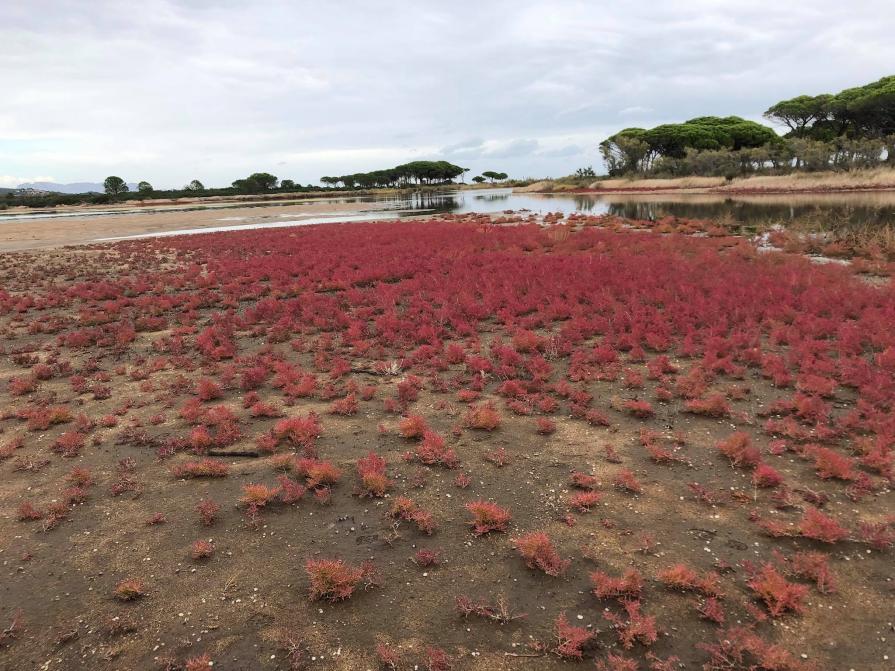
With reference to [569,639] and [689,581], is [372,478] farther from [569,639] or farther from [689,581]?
[689,581]

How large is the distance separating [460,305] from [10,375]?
10832 mm

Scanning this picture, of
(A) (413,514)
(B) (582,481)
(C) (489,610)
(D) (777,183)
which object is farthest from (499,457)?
(D) (777,183)

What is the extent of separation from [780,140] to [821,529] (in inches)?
4067

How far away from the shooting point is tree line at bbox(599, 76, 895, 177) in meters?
57.6

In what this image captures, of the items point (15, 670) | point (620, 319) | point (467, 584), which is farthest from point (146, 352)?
point (620, 319)

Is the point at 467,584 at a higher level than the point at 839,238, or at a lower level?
lower

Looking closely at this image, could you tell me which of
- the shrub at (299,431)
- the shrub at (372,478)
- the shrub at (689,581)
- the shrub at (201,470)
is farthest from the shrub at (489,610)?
the shrub at (201,470)

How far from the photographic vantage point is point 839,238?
2027 centimetres

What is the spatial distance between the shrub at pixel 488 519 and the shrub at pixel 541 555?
422 millimetres

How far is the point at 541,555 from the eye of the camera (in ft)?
15.8

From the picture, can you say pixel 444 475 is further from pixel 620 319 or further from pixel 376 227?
pixel 376 227

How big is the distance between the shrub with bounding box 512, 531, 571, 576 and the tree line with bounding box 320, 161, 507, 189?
17872 cm

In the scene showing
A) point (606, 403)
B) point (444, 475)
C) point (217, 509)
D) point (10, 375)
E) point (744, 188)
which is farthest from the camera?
point (744, 188)

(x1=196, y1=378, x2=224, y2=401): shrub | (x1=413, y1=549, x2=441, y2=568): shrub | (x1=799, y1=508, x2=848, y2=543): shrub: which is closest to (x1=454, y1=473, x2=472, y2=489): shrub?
(x1=413, y1=549, x2=441, y2=568): shrub
